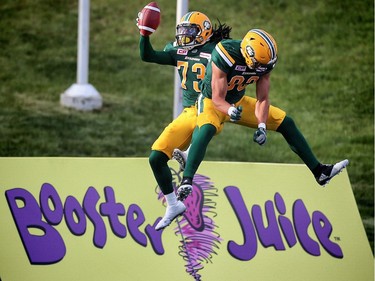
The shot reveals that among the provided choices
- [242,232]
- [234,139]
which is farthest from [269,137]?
[242,232]

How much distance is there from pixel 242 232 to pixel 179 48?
221 centimetres

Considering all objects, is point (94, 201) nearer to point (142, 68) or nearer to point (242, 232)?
point (242, 232)

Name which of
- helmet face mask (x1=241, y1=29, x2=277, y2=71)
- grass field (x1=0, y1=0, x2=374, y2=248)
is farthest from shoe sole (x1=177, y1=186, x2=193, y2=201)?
grass field (x1=0, y1=0, x2=374, y2=248)

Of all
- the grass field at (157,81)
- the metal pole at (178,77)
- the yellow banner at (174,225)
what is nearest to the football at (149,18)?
the metal pole at (178,77)

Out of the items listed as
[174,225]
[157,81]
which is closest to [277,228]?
[174,225]

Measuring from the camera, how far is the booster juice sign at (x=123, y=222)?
27.8 ft

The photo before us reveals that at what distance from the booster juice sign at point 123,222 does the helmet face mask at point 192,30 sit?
1883mm

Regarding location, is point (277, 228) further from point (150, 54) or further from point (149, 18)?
point (149, 18)

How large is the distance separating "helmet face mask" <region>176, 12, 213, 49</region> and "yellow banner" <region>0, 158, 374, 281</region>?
5.57ft

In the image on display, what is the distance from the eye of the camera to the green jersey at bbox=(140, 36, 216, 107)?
24.6ft

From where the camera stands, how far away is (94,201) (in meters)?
8.76

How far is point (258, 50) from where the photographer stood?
6.89 m

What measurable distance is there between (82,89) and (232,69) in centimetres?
644

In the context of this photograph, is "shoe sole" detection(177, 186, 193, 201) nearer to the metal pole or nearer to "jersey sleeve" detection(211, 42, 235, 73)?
"jersey sleeve" detection(211, 42, 235, 73)
